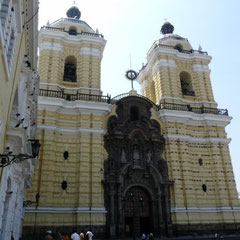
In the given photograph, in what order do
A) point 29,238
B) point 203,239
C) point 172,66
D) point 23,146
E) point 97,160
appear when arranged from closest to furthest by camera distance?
point 23,146, point 29,238, point 203,239, point 97,160, point 172,66

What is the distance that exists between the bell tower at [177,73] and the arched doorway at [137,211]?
9.12 metres

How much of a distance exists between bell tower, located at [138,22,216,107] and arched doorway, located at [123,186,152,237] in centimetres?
912

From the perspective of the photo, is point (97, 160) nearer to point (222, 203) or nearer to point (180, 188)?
point (180, 188)

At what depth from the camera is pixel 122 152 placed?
22.6m

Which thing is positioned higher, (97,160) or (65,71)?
(65,71)

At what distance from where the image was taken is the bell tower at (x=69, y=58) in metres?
23.8

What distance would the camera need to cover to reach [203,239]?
1914 cm

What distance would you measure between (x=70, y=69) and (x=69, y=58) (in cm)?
115

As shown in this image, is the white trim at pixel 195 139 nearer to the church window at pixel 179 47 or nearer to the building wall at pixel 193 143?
the building wall at pixel 193 143

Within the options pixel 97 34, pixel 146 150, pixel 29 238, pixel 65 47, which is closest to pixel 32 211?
pixel 29 238

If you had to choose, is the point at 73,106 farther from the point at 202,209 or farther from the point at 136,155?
the point at 202,209

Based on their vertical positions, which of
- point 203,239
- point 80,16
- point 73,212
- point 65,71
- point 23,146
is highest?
point 80,16

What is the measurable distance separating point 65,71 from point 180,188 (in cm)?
1464

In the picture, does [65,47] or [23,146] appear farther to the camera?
[65,47]
